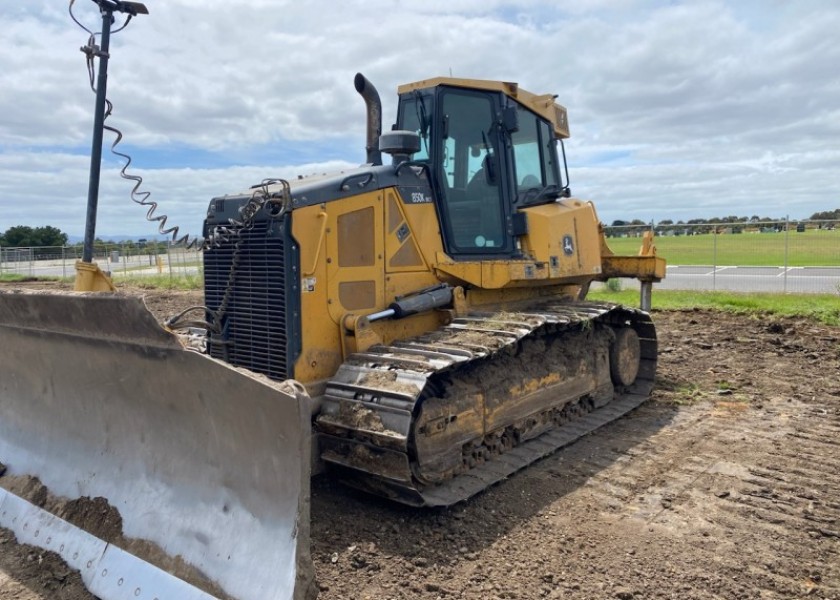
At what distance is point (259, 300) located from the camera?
5379 mm

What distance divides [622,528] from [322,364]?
2398 millimetres

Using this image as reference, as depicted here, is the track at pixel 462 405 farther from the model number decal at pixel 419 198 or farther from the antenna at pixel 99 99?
the antenna at pixel 99 99

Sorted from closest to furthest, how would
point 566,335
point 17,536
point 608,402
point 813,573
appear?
point 813,573, point 17,536, point 566,335, point 608,402

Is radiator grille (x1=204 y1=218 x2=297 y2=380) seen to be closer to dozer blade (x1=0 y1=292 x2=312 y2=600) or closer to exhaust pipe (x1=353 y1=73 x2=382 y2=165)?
dozer blade (x1=0 y1=292 x2=312 y2=600)

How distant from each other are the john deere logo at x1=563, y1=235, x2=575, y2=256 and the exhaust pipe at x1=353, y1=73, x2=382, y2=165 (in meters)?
2.17

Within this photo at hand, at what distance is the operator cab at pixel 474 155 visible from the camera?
248 inches

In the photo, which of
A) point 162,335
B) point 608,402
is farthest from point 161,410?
point 608,402

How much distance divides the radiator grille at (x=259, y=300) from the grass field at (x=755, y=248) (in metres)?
11.2

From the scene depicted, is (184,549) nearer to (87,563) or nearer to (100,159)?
(87,563)

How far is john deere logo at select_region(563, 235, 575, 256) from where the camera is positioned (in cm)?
739

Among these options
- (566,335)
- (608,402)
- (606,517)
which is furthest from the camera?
(608,402)

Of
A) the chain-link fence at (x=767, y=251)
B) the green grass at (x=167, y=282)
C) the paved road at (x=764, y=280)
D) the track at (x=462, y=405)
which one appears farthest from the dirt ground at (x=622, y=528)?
the green grass at (x=167, y=282)

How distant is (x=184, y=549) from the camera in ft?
12.5

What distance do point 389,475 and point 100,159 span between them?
3893 millimetres
